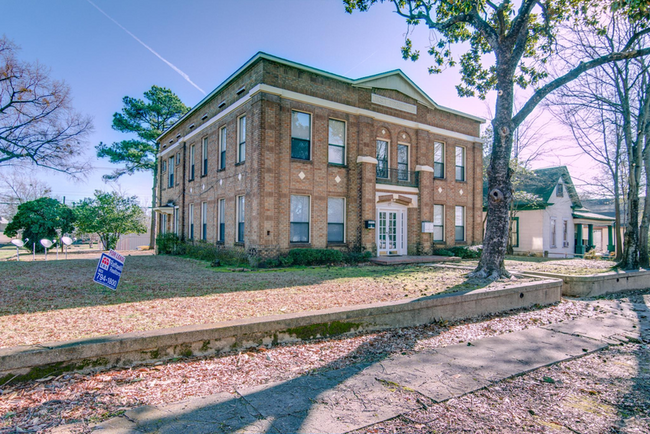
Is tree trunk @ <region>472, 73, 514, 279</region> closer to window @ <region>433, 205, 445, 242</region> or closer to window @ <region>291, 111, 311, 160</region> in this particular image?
window @ <region>291, 111, 311, 160</region>

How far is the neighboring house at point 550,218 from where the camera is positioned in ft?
75.4

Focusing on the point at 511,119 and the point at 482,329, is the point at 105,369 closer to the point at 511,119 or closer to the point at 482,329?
the point at 482,329

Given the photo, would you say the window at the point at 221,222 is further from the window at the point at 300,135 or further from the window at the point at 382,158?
the window at the point at 382,158

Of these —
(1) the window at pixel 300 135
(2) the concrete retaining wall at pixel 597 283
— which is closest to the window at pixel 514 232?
(2) the concrete retaining wall at pixel 597 283

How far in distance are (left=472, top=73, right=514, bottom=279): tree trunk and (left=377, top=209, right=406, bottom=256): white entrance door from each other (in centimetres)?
729

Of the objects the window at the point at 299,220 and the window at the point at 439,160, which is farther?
the window at the point at 439,160

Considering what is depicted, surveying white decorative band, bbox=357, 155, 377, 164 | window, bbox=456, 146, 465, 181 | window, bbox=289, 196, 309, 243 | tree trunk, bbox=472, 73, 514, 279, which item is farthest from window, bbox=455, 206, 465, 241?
tree trunk, bbox=472, 73, 514, 279

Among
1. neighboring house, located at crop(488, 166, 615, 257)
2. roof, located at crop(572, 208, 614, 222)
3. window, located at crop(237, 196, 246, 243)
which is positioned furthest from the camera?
roof, located at crop(572, 208, 614, 222)

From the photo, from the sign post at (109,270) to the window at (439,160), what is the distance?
15397mm

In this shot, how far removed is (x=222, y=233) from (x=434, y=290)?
11085 millimetres

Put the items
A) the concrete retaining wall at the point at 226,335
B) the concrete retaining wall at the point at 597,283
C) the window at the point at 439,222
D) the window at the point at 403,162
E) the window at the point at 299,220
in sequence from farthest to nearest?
the window at the point at 439,222, the window at the point at 403,162, the window at the point at 299,220, the concrete retaining wall at the point at 597,283, the concrete retaining wall at the point at 226,335

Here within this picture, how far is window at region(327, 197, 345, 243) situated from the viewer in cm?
1486

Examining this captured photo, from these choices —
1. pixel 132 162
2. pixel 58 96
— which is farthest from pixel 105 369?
pixel 132 162

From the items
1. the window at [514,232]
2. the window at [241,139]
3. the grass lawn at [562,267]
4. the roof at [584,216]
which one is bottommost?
the grass lawn at [562,267]
